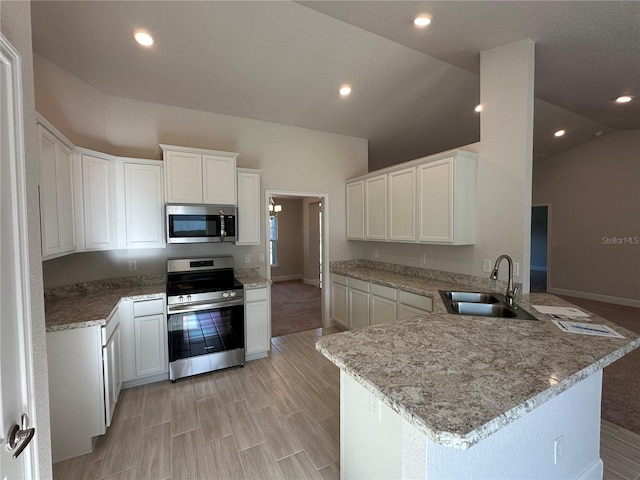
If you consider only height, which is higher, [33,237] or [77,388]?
[33,237]

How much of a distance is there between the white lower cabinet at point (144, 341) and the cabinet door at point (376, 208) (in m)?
2.75

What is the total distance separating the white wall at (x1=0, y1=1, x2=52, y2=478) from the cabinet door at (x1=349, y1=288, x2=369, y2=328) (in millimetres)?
3244

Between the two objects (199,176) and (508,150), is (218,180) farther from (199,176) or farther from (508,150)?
(508,150)

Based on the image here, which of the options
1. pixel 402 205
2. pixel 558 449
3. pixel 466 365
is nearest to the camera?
pixel 466 365

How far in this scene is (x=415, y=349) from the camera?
4.74 ft

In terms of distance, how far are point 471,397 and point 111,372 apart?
8.36 ft

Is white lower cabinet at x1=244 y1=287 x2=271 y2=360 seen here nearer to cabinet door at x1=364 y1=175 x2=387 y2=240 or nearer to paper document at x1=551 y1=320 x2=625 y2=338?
cabinet door at x1=364 y1=175 x2=387 y2=240

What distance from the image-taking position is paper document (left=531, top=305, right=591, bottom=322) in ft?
6.26

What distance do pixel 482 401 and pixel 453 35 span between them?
2.87 meters

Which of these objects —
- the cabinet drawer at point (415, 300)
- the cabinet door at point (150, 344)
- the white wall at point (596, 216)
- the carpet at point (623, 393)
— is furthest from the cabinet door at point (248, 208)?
the white wall at point (596, 216)

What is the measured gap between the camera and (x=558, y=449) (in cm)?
148

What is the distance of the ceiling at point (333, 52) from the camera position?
2.20m

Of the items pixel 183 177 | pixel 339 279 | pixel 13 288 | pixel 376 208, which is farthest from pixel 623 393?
pixel 183 177

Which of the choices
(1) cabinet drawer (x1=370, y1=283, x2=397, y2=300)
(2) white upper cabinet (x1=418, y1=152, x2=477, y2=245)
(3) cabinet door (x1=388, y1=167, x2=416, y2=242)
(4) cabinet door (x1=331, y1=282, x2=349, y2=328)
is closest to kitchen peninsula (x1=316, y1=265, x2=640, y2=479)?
(2) white upper cabinet (x1=418, y1=152, x2=477, y2=245)
